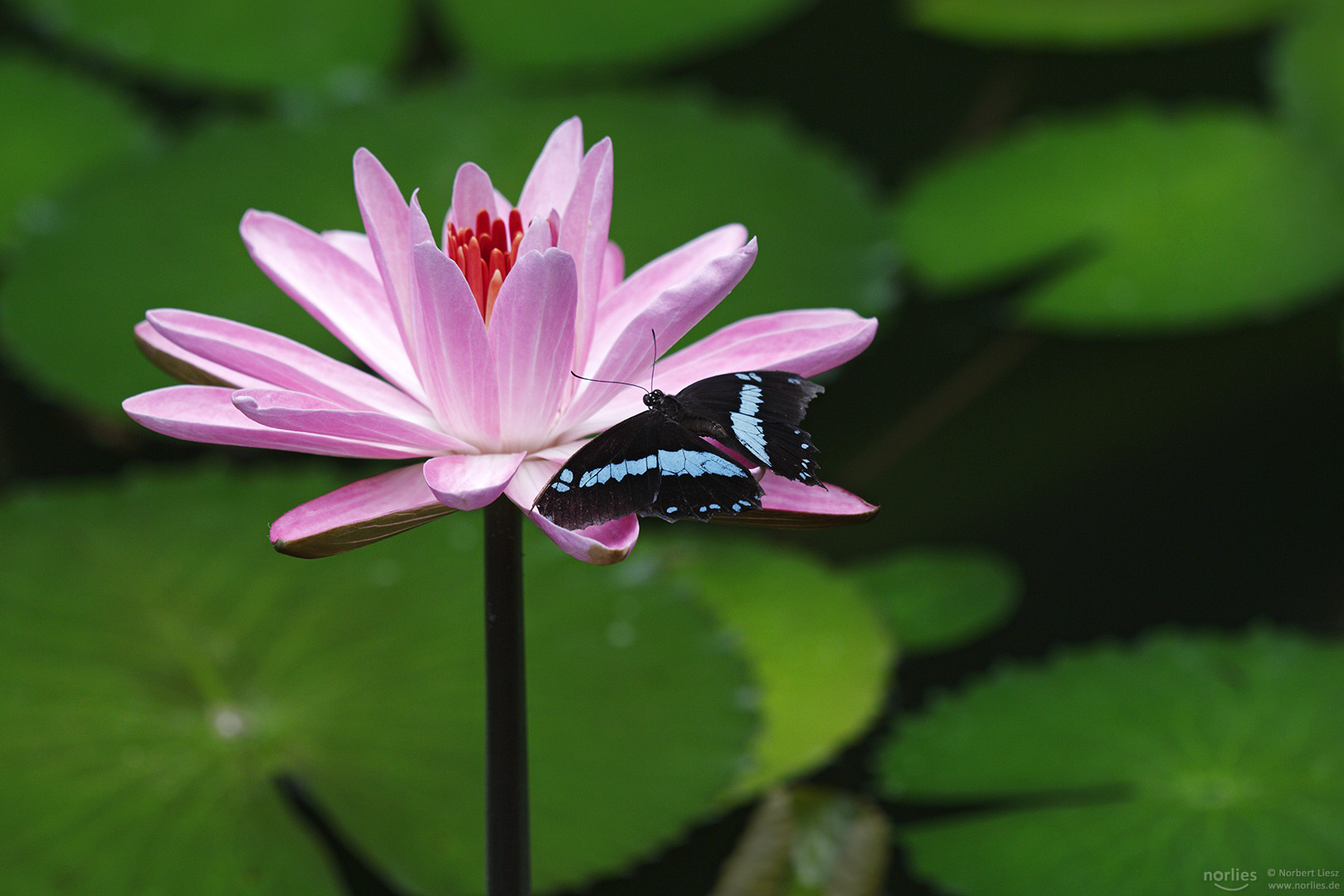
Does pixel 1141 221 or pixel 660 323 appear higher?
pixel 1141 221

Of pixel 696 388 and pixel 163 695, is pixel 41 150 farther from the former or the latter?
pixel 696 388

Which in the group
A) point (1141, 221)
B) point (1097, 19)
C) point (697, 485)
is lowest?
point (697, 485)

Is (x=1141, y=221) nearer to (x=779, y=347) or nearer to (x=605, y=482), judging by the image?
(x=779, y=347)

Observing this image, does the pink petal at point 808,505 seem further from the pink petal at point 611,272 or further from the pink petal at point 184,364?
the pink petal at point 184,364

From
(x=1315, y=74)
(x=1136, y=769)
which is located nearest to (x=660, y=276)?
(x=1136, y=769)

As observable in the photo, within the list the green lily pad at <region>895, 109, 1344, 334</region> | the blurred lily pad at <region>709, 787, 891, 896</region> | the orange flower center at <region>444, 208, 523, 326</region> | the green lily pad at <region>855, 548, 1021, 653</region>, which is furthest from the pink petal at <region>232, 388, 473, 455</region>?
the green lily pad at <region>895, 109, 1344, 334</region>

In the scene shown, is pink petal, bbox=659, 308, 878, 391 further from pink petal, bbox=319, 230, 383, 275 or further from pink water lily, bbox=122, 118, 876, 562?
pink petal, bbox=319, 230, 383, 275
